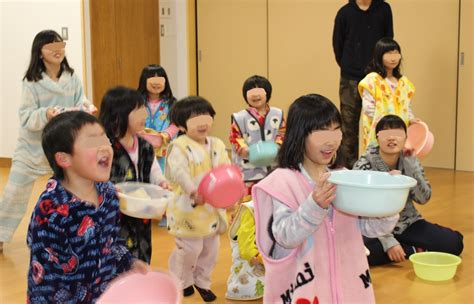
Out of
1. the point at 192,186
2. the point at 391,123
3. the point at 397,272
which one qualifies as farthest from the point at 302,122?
the point at 397,272

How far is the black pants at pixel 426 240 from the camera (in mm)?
3637

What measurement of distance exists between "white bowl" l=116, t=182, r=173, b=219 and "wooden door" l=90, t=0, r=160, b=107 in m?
4.64

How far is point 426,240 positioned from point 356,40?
2.01 m

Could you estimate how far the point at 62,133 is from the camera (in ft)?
6.36

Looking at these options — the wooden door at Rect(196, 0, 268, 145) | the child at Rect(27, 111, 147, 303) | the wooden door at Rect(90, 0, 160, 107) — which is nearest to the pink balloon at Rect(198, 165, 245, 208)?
the child at Rect(27, 111, 147, 303)

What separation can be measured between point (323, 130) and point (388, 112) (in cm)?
263

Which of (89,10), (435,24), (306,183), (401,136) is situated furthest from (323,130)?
(89,10)

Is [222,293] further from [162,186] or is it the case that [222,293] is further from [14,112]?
[14,112]

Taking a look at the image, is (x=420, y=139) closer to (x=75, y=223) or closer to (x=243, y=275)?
(x=243, y=275)

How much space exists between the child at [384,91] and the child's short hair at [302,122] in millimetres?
2512

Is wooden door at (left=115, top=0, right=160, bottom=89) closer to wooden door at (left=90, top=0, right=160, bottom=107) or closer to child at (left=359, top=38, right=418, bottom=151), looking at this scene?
wooden door at (left=90, top=0, right=160, bottom=107)

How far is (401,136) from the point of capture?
3469 mm

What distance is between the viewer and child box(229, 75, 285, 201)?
4.04 m

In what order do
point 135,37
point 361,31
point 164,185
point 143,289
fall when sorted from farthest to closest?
point 135,37 < point 361,31 < point 164,185 < point 143,289
